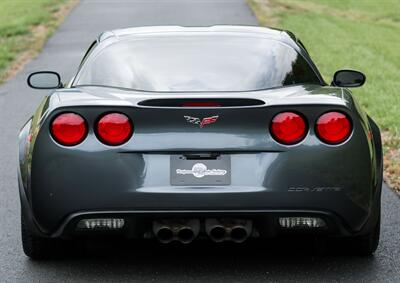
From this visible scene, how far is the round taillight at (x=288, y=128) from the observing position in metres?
5.24

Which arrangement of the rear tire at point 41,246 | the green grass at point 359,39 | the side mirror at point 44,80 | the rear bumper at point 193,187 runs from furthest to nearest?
the green grass at point 359,39
the side mirror at point 44,80
the rear tire at point 41,246
the rear bumper at point 193,187

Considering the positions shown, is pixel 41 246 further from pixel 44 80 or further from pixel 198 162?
pixel 44 80

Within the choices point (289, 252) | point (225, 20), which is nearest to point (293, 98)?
point (289, 252)

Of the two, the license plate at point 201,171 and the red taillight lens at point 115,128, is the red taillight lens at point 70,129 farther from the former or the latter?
the license plate at point 201,171

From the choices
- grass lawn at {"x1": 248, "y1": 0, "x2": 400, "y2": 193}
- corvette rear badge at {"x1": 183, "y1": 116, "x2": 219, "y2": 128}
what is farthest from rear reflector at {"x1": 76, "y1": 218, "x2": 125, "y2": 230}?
grass lawn at {"x1": 248, "y1": 0, "x2": 400, "y2": 193}

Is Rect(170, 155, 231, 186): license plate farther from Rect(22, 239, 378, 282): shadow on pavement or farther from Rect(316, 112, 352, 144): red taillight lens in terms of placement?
Rect(22, 239, 378, 282): shadow on pavement

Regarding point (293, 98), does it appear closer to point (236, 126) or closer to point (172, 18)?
point (236, 126)

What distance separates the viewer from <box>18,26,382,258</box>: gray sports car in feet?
17.2

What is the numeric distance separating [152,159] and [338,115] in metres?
0.98

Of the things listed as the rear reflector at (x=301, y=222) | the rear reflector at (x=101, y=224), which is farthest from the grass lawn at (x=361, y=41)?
the rear reflector at (x=101, y=224)

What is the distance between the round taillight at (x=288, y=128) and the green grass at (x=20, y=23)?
1245cm

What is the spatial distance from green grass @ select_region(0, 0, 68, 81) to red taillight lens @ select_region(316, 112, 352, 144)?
1248 cm

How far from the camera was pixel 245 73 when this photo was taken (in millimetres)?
5965

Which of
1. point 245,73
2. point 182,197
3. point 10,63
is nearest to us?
point 182,197
